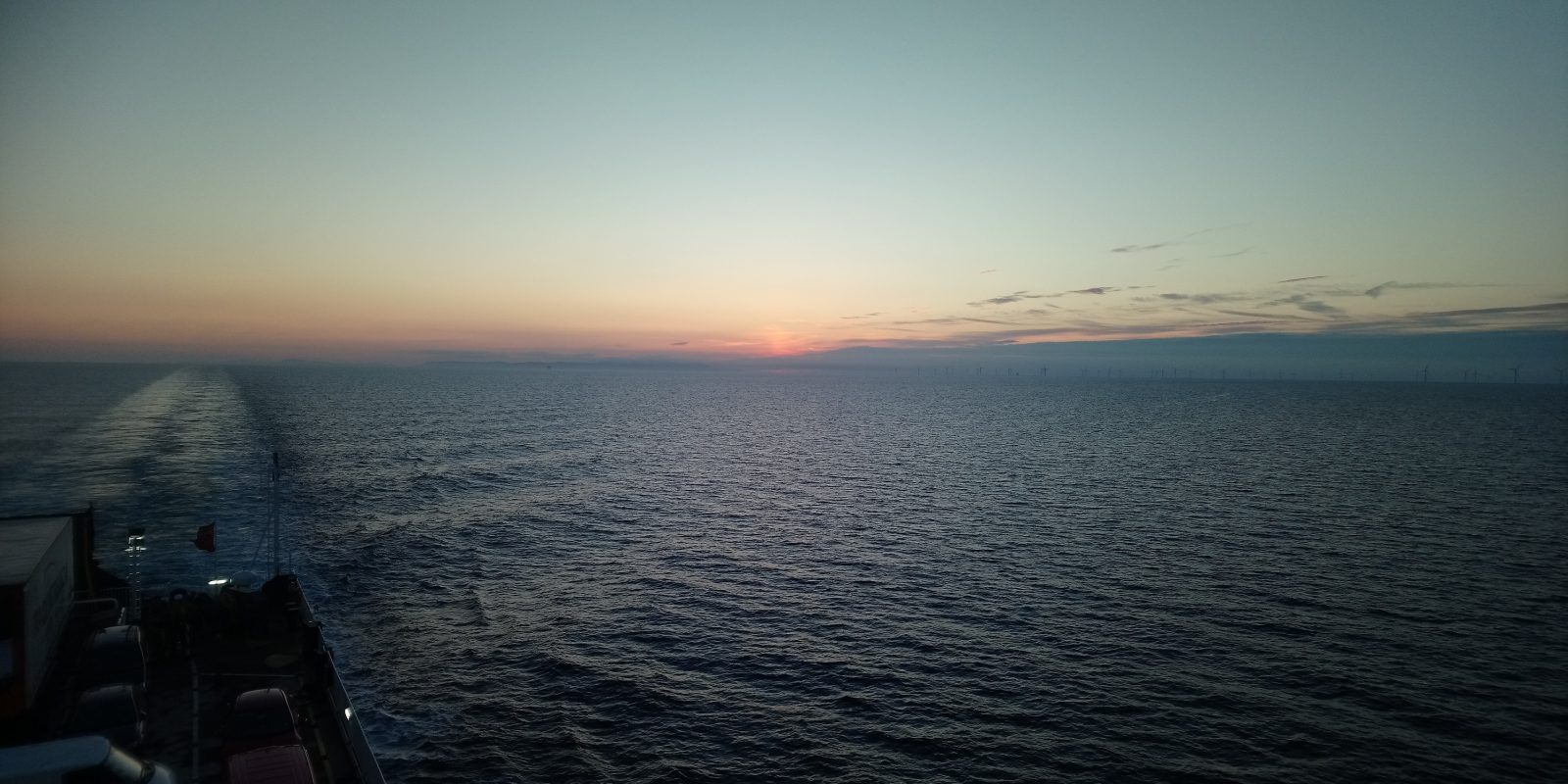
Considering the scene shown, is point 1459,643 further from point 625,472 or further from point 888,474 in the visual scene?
point 625,472

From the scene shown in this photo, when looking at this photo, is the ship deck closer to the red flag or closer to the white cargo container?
the white cargo container

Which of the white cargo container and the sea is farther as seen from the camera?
the sea

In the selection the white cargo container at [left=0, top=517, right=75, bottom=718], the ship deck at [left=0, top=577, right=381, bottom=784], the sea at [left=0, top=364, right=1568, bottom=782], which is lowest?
the sea at [left=0, top=364, right=1568, bottom=782]

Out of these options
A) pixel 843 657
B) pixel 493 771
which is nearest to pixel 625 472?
pixel 843 657

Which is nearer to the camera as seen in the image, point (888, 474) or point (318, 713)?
point (318, 713)

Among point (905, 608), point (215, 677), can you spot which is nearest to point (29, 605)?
point (215, 677)

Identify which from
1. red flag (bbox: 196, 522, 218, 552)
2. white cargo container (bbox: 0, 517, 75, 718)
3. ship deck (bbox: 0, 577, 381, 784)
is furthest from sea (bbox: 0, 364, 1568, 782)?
white cargo container (bbox: 0, 517, 75, 718)

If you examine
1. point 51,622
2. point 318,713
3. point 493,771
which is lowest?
point 493,771

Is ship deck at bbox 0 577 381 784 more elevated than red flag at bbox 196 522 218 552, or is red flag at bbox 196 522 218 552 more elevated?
red flag at bbox 196 522 218 552
